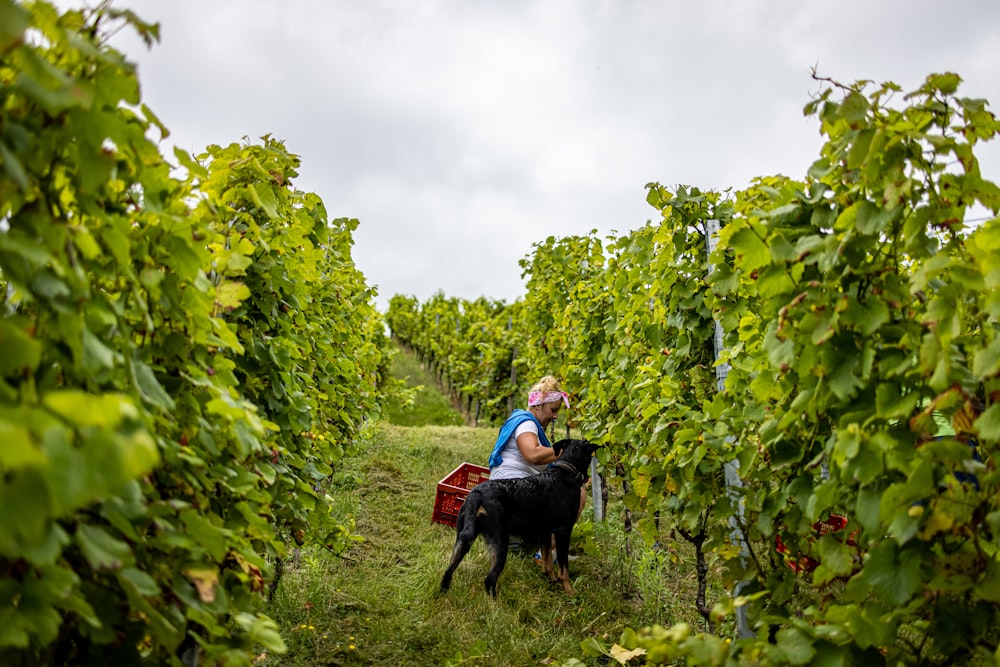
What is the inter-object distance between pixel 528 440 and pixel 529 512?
1.82 ft

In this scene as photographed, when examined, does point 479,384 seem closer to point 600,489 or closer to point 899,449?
point 600,489

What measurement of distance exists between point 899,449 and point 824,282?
536 millimetres

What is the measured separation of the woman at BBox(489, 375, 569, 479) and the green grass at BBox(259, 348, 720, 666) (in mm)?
661

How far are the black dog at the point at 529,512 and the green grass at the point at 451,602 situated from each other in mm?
191

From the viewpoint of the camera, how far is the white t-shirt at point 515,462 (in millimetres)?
4781

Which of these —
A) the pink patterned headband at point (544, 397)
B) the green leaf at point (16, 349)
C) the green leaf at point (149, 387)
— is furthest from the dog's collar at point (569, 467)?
the green leaf at point (16, 349)

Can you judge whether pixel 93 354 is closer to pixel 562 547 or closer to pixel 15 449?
pixel 15 449

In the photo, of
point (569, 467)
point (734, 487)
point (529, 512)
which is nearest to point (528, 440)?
point (569, 467)

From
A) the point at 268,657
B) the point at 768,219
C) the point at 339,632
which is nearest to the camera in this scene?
the point at 768,219

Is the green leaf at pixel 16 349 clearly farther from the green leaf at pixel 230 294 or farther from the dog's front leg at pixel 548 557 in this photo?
the dog's front leg at pixel 548 557

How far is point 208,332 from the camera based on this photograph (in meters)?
1.77

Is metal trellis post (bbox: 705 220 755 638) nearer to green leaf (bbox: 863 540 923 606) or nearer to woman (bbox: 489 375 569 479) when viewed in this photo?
green leaf (bbox: 863 540 923 606)

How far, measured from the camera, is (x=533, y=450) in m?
4.71

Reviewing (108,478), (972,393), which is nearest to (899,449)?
(972,393)
